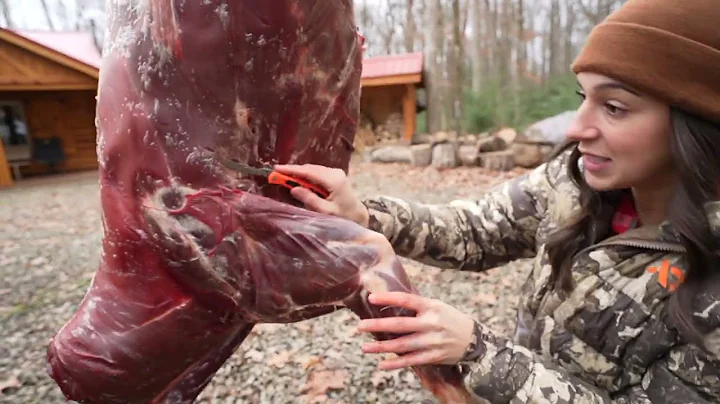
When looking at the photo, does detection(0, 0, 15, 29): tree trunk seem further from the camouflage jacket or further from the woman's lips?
the woman's lips

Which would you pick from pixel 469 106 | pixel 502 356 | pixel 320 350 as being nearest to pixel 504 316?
pixel 320 350

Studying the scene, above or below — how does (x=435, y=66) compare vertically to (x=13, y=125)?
above

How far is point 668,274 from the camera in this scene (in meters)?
1.29

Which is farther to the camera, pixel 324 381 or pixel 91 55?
pixel 91 55

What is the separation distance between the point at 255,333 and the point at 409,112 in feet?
33.6

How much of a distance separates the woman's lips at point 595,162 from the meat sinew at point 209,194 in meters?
0.63

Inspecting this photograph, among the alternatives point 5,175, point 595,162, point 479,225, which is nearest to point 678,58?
point 595,162

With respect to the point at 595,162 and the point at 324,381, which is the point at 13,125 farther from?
the point at 595,162

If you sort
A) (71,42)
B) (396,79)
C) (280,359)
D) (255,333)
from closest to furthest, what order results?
(280,359)
(255,333)
(396,79)
(71,42)

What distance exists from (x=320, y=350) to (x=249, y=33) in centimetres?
299

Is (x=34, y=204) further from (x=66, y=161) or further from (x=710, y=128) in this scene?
(x=710, y=128)

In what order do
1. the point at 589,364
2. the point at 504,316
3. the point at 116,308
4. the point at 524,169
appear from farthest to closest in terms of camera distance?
the point at 524,169 → the point at 504,316 → the point at 589,364 → the point at 116,308

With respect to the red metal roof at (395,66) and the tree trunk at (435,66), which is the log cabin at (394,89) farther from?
the tree trunk at (435,66)

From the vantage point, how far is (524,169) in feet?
33.9
